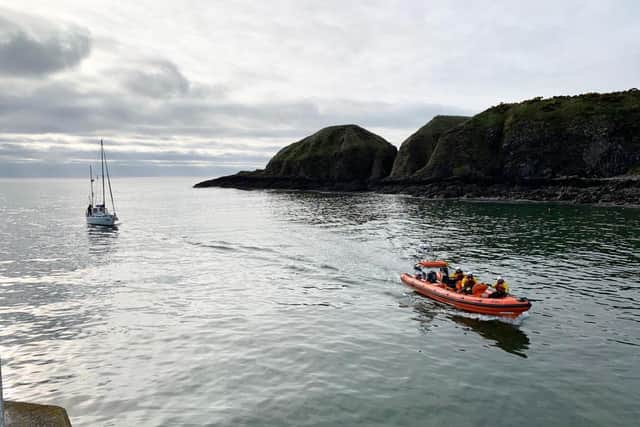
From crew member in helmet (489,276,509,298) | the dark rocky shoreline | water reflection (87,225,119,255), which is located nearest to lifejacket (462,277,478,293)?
crew member in helmet (489,276,509,298)

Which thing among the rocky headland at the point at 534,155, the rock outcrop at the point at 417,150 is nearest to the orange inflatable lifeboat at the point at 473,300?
the rocky headland at the point at 534,155

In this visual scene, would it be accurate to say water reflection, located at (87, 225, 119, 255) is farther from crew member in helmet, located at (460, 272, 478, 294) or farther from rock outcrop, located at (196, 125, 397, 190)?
rock outcrop, located at (196, 125, 397, 190)

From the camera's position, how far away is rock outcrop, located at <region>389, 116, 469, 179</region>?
14738 centimetres

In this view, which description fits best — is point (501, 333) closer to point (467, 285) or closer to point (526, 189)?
point (467, 285)

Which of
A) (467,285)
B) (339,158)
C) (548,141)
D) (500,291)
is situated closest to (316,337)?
(467,285)

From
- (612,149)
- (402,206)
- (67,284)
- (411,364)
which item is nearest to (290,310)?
(411,364)

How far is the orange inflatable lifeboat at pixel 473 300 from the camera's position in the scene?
24.5 metres

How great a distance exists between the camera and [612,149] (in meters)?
104

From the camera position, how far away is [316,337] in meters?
22.8

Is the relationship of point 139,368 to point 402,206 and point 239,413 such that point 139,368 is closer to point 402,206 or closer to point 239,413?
point 239,413

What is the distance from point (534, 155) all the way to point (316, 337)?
106m

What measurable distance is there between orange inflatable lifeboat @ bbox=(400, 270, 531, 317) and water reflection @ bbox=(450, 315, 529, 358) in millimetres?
639

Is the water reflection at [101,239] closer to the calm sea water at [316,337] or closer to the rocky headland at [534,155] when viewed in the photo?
the calm sea water at [316,337]

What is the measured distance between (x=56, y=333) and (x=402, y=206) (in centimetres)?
7566
